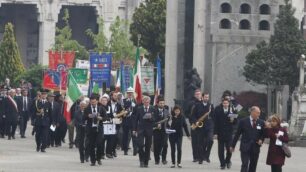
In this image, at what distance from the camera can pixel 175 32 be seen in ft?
216

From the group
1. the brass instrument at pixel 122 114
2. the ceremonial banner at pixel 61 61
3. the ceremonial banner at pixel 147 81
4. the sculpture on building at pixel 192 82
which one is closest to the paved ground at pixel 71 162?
the brass instrument at pixel 122 114

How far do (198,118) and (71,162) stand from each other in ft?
10.1

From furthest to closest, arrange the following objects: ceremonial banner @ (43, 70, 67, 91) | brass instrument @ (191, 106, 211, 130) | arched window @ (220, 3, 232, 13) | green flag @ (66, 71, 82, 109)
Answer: arched window @ (220, 3, 232, 13) → ceremonial banner @ (43, 70, 67, 91) → green flag @ (66, 71, 82, 109) → brass instrument @ (191, 106, 211, 130)

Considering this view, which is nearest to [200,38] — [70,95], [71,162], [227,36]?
[227,36]

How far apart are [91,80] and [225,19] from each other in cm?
1585

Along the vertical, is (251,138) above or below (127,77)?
below

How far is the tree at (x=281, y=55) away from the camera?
191 ft

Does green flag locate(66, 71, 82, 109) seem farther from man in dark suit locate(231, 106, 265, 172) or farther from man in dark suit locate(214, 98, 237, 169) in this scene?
man in dark suit locate(231, 106, 265, 172)

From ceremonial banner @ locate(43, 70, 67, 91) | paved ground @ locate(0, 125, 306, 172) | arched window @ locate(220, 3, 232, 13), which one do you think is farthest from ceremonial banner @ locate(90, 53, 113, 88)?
arched window @ locate(220, 3, 232, 13)

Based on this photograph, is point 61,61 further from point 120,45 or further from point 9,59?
point 9,59

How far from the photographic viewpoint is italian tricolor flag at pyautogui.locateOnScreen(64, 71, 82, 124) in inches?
1585

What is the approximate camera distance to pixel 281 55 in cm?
6016

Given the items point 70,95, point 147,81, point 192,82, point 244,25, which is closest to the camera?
point 70,95

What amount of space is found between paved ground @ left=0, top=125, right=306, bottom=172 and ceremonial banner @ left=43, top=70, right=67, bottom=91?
11253mm
